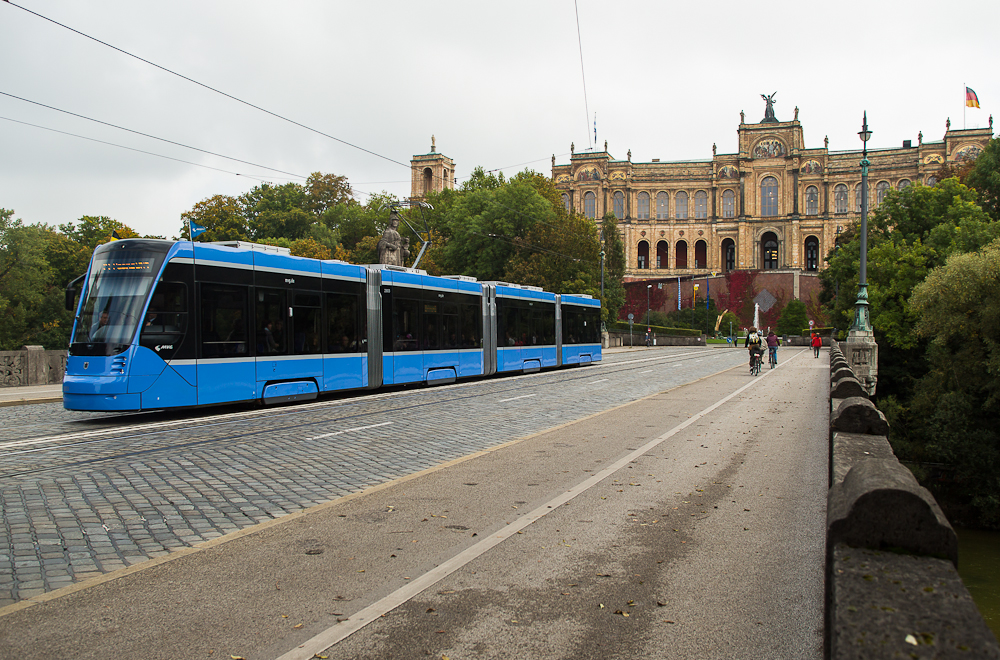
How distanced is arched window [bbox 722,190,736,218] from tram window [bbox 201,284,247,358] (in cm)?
10905

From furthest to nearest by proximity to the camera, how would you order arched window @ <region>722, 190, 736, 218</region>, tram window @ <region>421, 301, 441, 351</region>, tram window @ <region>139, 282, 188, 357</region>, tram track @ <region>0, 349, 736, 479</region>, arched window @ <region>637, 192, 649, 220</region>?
arched window @ <region>637, 192, 649, 220</region> → arched window @ <region>722, 190, 736, 218</region> → tram window @ <region>421, 301, 441, 351</region> → tram window @ <region>139, 282, 188, 357</region> → tram track @ <region>0, 349, 736, 479</region>

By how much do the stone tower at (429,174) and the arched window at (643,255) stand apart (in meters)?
32.9

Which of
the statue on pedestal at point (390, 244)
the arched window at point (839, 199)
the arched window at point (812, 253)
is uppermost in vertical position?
the arched window at point (839, 199)

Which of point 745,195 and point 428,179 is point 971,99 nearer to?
point 745,195

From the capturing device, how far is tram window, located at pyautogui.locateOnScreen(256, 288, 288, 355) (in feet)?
50.1

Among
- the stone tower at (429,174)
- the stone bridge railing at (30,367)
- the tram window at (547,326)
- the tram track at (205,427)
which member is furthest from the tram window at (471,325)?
the stone tower at (429,174)

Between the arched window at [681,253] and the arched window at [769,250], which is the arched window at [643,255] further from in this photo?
the arched window at [769,250]

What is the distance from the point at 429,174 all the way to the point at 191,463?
11314cm

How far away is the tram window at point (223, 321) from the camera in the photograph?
1395 centimetres

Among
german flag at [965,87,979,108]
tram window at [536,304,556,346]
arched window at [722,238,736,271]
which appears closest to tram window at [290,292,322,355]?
tram window at [536,304,556,346]

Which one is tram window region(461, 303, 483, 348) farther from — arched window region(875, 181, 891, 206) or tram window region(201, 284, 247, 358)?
arched window region(875, 181, 891, 206)

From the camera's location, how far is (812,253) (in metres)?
113

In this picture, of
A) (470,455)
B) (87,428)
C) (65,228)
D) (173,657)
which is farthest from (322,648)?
(65,228)

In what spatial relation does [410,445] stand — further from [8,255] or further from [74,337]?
[8,255]
